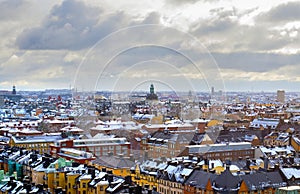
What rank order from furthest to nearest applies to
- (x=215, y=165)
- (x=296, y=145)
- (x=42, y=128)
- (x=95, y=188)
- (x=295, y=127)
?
1. (x=42, y=128)
2. (x=295, y=127)
3. (x=296, y=145)
4. (x=215, y=165)
5. (x=95, y=188)

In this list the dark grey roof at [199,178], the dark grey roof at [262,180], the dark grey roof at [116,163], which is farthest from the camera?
the dark grey roof at [116,163]

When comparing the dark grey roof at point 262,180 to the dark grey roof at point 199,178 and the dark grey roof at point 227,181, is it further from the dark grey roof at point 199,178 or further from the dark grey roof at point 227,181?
the dark grey roof at point 199,178

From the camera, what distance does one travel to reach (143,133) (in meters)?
34.1

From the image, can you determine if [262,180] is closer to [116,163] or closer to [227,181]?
[227,181]

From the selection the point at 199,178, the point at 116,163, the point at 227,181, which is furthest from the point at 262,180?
the point at 116,163

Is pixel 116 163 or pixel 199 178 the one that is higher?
pixel 116 163

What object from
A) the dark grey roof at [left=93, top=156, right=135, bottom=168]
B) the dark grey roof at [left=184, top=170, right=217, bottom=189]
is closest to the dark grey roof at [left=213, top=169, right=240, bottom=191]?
the dark grey roof at [left=184, top=170, right=217, bottom=189]

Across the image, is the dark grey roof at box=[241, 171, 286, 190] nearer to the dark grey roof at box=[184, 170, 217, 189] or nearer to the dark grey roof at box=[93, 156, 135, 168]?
the dark grey roof at box=[184, 170, 217, 189]

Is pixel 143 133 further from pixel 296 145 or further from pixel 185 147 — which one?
pixel 296 145

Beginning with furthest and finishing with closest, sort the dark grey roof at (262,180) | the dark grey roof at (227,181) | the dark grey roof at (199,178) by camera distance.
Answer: the dark grey roof at (199,178)
the dark grey roof at (262,180)
the dark grey roof at (227,181)

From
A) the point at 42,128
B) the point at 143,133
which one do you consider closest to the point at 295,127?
the point at 143,133

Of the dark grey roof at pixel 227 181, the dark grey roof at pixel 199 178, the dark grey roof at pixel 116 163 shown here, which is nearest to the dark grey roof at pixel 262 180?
the dark grey roof at pixel 227 181

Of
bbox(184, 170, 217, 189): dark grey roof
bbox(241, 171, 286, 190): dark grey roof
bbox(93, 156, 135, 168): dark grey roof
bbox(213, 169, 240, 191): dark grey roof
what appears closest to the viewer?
bbox(213, 169, 240, 191): dark grey roof

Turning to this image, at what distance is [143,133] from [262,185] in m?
17.8
